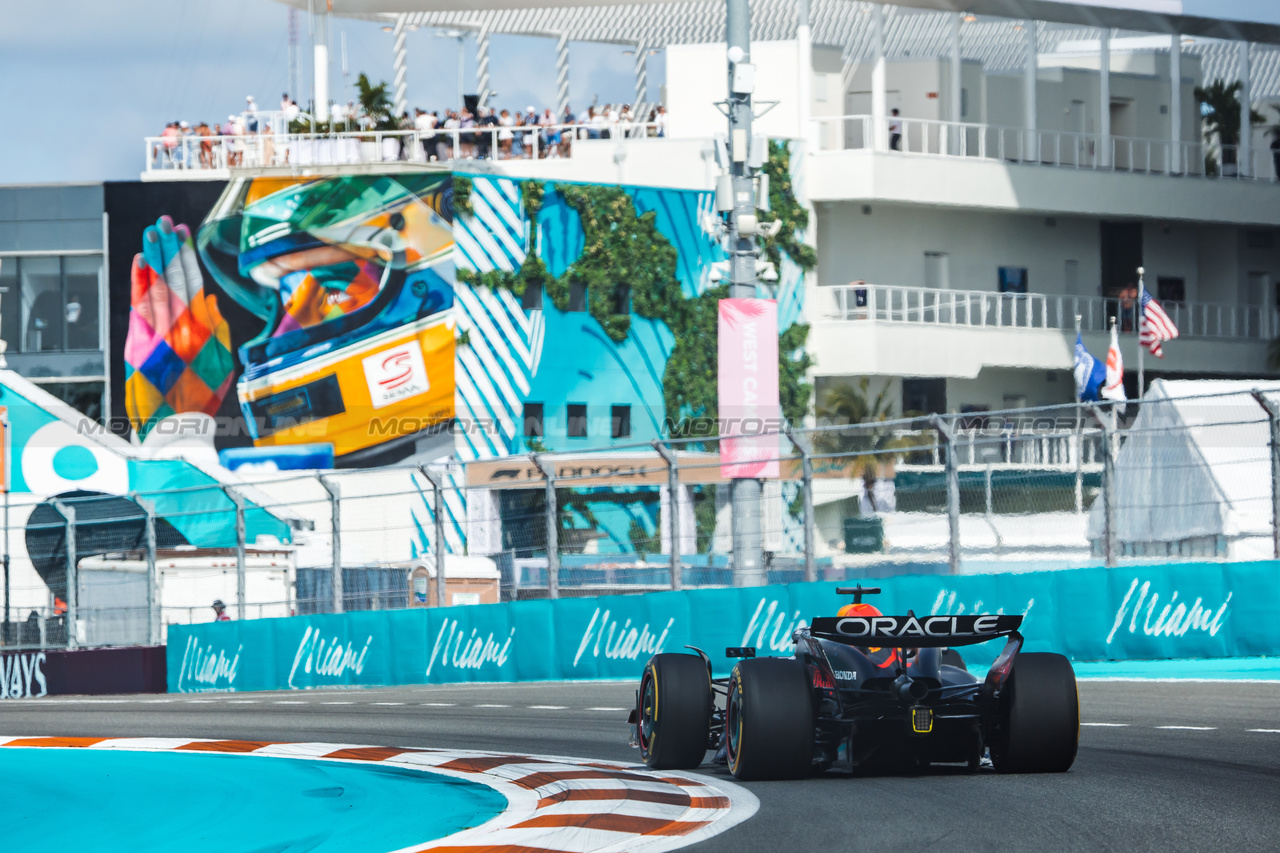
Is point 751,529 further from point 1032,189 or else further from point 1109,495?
point 1032,189

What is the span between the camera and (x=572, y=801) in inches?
328

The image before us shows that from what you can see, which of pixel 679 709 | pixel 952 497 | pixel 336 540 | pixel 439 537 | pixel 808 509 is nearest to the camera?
pixel 679 709

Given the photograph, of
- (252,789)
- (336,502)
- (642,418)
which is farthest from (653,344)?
(252,789)

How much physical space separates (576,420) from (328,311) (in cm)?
637

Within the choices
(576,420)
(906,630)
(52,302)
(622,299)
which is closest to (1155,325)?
(622,299)

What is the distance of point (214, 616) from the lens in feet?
80.5

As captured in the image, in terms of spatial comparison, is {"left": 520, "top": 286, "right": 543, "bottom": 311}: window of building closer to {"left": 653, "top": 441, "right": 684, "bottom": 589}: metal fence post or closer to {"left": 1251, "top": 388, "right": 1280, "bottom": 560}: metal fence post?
{"left": 653, "top": 441, "right": 684, "bottom": 589}: metal fence post

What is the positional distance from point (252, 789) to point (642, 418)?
3305cm

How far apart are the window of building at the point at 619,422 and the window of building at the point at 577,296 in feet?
8.49

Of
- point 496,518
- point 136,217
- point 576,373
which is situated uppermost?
point 136,217

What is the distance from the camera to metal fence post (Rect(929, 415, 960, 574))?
54.4ft

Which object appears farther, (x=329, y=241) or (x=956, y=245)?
(x=956, y=245)

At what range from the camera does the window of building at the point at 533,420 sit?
135 ft

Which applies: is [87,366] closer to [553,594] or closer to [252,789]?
[553,594]
